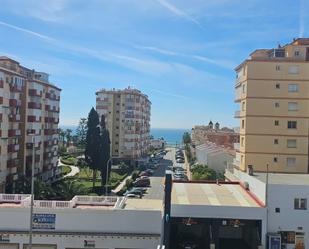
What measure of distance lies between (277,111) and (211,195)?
1467 centimetres

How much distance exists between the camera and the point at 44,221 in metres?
26.8

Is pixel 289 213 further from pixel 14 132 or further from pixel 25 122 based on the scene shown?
pixel 25 122

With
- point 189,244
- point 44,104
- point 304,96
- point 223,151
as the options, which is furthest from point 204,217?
point 223,151

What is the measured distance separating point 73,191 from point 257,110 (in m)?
19.4

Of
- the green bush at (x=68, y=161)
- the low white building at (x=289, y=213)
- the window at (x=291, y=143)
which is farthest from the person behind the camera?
the green bush at (x=68, y=161)

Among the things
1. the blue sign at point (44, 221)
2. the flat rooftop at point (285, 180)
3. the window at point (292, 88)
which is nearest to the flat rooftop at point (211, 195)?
the flat rooftop at point (285, 180)

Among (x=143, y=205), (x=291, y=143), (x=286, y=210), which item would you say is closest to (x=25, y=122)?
(x=143, y=205)

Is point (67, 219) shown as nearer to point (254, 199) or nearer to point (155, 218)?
point (155, 218)

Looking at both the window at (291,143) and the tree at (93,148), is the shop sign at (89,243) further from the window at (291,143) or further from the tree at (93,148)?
the tree at (93,148)

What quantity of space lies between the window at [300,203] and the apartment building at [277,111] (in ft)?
49.9

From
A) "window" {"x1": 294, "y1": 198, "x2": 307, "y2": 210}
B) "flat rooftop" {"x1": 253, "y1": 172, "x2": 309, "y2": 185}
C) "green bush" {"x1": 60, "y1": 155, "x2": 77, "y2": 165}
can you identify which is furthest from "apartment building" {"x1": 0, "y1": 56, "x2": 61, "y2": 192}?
"window" {"x1": 294, "y1": 198, "x2": 307, "y2": 210}

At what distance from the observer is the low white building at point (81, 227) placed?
2666 cm

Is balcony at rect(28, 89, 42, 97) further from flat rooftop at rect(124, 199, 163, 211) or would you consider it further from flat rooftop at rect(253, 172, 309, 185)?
flat rooftop at rect(253, 172, 309, 185)

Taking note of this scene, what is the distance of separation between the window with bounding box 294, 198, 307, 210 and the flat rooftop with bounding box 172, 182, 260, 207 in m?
2.44
